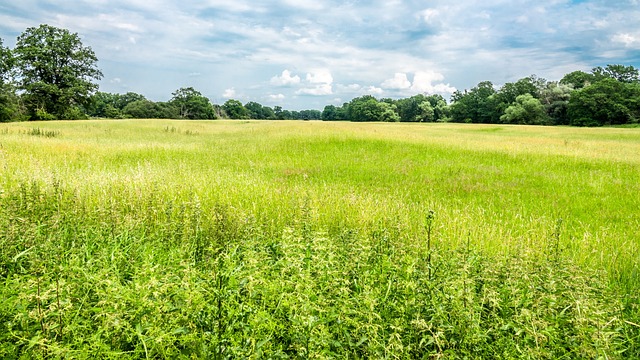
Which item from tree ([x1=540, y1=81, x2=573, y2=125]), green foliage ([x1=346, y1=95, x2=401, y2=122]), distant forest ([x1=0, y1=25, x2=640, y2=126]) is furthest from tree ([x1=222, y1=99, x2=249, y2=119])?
tree ([x1=540, y1=81, x2=573, y2=125])

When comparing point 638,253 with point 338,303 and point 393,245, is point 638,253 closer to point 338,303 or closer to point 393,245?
point 393,245

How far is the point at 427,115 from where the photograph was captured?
11819 cm

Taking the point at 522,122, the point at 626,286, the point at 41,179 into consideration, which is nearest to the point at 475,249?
the point at 626,286

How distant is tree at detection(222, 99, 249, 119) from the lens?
148 meters

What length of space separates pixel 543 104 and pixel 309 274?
4028 inches

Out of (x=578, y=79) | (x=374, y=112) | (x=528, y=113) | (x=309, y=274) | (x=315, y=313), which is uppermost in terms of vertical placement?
(x=578, y=79)

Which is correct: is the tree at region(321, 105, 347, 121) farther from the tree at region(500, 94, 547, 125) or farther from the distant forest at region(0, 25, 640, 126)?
the tree at region(500, 94, 547, 125)

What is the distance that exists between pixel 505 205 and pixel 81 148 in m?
16.9

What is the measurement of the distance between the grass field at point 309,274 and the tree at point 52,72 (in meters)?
59.4

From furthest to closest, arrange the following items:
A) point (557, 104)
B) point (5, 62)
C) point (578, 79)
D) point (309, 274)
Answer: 1. point (578, 79)
2. point (557, 104)
3. point (5, 62)
4. point (309, 274)

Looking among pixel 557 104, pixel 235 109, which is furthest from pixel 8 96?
pixel 557 104

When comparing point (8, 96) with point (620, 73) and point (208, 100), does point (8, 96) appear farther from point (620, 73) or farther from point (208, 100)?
point (620, 73)

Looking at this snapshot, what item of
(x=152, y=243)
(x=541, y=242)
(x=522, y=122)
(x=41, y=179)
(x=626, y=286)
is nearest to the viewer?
(x=626, y=286)

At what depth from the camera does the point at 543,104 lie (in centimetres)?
8781
